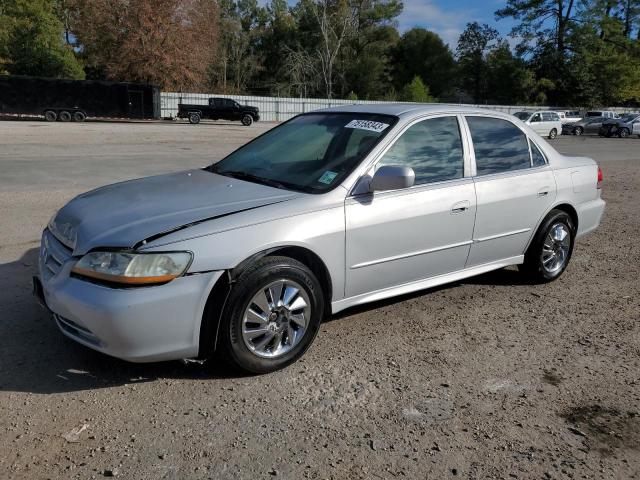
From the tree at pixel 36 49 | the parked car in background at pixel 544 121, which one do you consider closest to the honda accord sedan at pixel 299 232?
the parked car in background at pixel 544 121

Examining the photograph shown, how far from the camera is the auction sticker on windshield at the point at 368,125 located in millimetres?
4168

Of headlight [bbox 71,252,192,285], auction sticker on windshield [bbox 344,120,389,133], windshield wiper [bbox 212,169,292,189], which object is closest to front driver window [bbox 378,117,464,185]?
auction sticker on windshield [bbox 344,120,389,133]

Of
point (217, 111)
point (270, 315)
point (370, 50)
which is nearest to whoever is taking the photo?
point (270, 315)

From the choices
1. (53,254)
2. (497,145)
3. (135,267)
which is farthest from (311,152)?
(53,254)

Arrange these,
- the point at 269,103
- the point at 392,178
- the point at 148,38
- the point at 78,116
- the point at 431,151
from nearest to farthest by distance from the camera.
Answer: the point at 392,178 → the point at 431,151 → the point at 78,116 → the point at 148,38 → the point at 269,103

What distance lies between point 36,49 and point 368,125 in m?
47.7

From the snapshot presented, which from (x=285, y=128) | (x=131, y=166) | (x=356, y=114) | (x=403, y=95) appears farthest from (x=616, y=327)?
(x=403, y=95)

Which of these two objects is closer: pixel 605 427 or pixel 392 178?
pixel 605 427

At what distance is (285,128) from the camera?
492 cm

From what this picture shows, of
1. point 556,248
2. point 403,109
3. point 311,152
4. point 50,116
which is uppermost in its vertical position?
point 50,116

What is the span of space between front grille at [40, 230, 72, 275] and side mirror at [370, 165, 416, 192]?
193 centimetres

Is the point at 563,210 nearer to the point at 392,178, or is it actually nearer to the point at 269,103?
the point at 392,178

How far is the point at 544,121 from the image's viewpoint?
34906 millimetres

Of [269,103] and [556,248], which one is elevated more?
[269,103]
